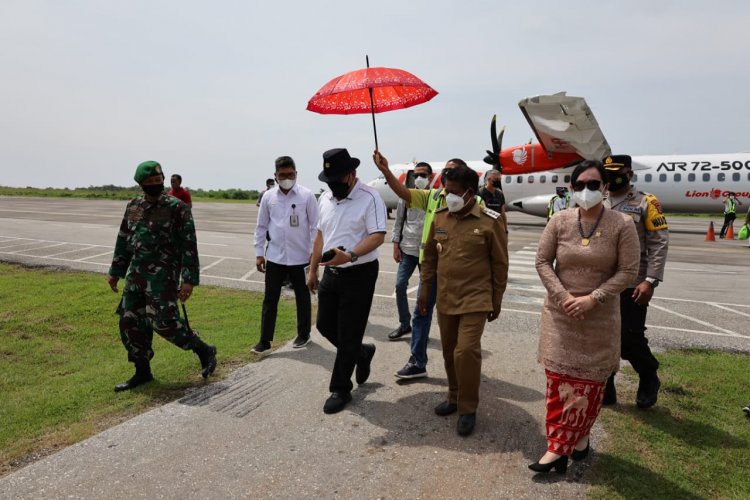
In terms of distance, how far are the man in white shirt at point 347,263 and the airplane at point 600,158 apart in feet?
47.4

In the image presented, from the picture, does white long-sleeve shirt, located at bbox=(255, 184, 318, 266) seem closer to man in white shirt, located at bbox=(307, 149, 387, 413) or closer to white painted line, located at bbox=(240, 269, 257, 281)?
man in white shirt, located at bbox=(307, 149, 387, 413)

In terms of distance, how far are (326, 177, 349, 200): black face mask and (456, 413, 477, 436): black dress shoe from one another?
6.44 feet

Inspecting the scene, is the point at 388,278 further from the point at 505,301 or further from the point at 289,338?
the point at 289,338

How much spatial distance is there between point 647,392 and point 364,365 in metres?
2.34

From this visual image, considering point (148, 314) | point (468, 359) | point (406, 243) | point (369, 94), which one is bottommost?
point (468, 359)

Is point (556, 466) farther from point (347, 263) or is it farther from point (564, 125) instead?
point (564, 125)

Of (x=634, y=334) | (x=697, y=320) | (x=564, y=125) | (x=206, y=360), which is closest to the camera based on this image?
(x=634, y=334)

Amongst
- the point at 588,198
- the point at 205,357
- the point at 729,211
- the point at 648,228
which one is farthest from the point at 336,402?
the point at 729,211

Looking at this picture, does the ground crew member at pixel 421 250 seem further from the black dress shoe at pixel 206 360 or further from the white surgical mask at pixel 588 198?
the black dress shoe at pixel 206 360

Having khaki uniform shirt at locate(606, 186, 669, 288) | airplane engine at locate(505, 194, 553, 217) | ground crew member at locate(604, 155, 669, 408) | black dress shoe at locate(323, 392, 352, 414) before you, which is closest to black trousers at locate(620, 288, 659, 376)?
ground crew member at locate(604, 155, 669, 408)

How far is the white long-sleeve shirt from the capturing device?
5543 millimetres

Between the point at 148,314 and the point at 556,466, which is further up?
the point at 148,314

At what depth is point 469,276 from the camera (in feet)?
11.8

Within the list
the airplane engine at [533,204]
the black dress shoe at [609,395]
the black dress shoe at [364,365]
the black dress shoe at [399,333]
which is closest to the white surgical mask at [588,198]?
the black dress shoe at [609,395]
